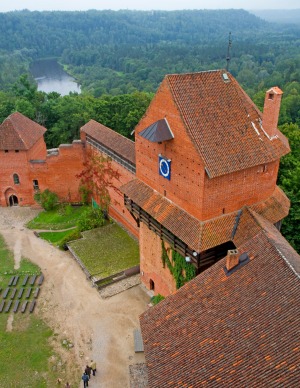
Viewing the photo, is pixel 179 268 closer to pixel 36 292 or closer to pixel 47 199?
pixel 36 292

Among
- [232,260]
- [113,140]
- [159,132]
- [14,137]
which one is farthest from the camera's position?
[14,137]

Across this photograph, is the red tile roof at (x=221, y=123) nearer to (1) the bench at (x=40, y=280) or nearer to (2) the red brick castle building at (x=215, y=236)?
(2) the red brick castle building at (x=215, y=236)

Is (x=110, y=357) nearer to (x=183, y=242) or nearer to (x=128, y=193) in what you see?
(x=183, y=242)

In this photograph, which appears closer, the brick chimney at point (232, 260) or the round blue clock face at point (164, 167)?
the brick chimney at point (232, 260)

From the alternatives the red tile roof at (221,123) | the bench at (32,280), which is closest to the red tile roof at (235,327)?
the red tile roof at (221,123)

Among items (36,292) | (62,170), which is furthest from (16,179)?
(36,292)

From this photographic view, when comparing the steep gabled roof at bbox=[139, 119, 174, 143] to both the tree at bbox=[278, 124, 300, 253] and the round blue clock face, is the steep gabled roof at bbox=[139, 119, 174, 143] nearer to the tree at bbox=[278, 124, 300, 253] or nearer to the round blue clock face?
the round blue clock face
